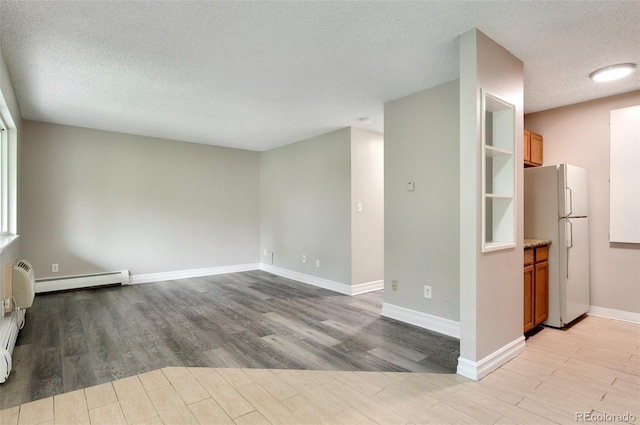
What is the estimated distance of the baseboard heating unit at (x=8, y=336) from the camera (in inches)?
89.8

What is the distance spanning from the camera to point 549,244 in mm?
→ 3422

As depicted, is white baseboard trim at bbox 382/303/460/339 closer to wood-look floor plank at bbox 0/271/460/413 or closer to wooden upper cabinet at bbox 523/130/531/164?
wood-look floor plank at bbox 0/271/460/413

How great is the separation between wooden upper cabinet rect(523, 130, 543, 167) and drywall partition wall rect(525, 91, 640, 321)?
0.22m

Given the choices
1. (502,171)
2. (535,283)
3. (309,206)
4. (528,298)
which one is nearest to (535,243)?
(535,283)

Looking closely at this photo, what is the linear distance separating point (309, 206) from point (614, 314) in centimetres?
410

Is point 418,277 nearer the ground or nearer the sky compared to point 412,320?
nearer the sky

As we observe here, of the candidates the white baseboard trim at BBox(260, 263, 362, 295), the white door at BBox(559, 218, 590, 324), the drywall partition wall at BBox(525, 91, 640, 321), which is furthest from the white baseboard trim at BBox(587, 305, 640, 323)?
the white baseboard trim at BBox(260, 263, 362, 295)

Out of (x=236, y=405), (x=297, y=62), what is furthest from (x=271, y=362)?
(x=297, y=62)

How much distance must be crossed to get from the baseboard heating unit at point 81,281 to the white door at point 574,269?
5.86 meters

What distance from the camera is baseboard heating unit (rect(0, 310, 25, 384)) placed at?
2.28 m

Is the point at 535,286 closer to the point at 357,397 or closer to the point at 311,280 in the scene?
the point at 357,397

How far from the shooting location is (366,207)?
16.2ft

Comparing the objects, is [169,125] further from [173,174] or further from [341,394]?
[341,394]

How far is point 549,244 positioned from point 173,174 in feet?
18.3
